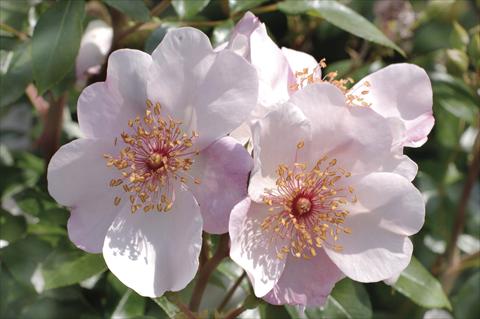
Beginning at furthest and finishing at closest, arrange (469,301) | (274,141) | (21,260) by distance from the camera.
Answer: (469,301), (21,260), (274,141)

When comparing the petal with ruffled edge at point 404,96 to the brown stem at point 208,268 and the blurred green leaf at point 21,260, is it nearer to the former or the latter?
the brown stem at point 208,268

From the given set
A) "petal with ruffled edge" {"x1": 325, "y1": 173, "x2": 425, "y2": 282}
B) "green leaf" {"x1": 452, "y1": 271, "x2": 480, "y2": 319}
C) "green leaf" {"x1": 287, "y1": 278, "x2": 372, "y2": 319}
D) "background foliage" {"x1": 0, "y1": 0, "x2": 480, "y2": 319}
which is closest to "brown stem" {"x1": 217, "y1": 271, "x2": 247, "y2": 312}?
"background foliage" {"x1": 0, "y1": 0, "x2": 480, "y2": 319}

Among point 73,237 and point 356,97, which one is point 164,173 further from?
point 356,97

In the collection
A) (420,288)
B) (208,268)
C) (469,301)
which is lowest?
(469,301)

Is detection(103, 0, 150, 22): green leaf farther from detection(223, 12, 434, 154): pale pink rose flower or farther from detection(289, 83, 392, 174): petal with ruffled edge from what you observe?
detection(289, 83, 392, 174): petal with ruffled edge

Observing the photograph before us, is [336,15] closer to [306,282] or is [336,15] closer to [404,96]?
[404,96]

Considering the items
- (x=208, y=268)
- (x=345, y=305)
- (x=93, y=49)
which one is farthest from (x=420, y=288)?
(x=93, y=49)
